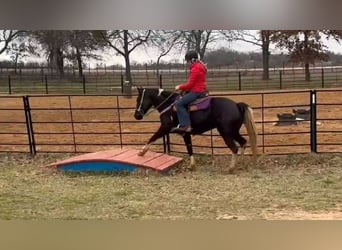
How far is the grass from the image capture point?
246cm

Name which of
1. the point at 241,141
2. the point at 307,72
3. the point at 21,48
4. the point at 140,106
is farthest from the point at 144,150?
the point at 307,72

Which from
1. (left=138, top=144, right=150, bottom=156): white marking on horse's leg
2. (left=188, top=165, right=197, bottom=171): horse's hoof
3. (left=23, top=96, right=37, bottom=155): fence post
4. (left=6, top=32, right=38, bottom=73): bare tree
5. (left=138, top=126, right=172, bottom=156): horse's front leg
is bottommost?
(left=188, top=165, right=197, bottom=171): horse's hoof

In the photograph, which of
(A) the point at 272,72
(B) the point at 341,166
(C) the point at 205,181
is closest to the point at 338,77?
(A) the point at 272,72

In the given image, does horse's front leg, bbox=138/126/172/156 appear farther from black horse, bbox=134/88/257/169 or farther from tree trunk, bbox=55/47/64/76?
tree trunk, bbox=55/47/64/76

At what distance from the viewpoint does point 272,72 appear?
2.46m

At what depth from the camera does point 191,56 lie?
2.44 m

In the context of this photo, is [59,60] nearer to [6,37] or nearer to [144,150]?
[6,37]

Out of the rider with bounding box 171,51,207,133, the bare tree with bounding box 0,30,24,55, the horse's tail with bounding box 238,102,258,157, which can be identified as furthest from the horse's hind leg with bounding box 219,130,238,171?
the bare tree with bounding box 0,30,24,55

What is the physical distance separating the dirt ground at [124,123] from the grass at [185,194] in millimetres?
139

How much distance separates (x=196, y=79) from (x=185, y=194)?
662mm

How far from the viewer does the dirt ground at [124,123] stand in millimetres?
2492

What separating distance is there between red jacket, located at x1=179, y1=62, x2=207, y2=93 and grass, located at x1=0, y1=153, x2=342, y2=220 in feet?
1.37
